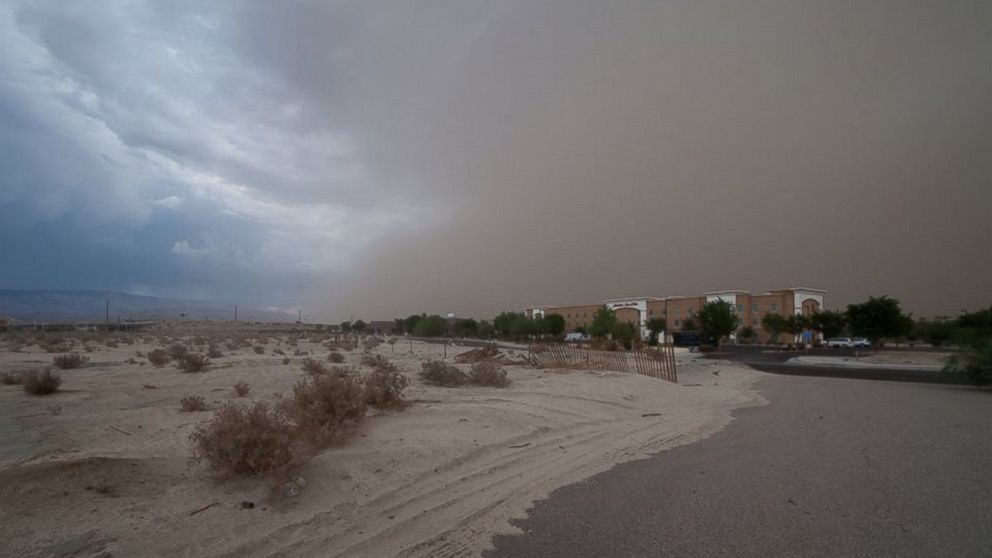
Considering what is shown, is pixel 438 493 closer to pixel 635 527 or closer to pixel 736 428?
pixel 635 527

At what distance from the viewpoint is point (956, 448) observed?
1024cm

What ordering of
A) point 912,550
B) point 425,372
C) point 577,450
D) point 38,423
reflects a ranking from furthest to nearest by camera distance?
point 425,372 → point 38,423 → point 577,450 → point 912,550

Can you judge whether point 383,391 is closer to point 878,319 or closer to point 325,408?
point 325,408

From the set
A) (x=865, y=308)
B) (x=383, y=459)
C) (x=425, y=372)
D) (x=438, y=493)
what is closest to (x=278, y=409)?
(x=383, y=459)

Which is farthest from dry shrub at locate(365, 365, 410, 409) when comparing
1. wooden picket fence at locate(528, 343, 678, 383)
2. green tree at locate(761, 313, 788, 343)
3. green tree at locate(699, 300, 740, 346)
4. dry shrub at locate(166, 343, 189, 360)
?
green tree at locate(761, 313, 788, 343)

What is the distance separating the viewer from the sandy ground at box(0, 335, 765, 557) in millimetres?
5910

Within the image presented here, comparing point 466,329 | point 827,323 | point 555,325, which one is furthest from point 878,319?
point 466,329

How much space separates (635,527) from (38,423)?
12.3 metres

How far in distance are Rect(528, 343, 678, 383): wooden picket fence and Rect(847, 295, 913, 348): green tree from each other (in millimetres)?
47170

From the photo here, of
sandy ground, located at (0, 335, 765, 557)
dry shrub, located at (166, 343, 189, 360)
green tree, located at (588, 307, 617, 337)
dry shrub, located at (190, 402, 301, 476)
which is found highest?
green tree, located at (588, 307, 617, 337)

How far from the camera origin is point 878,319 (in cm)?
6538

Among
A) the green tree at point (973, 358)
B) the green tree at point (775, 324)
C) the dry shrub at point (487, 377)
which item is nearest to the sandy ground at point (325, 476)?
the dry shrub at point (487, 377)

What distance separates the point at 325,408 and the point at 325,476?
2.84 meters

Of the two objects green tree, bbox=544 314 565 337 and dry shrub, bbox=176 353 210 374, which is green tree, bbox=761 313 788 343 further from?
dry shrub, bbox=176 353 210 374
